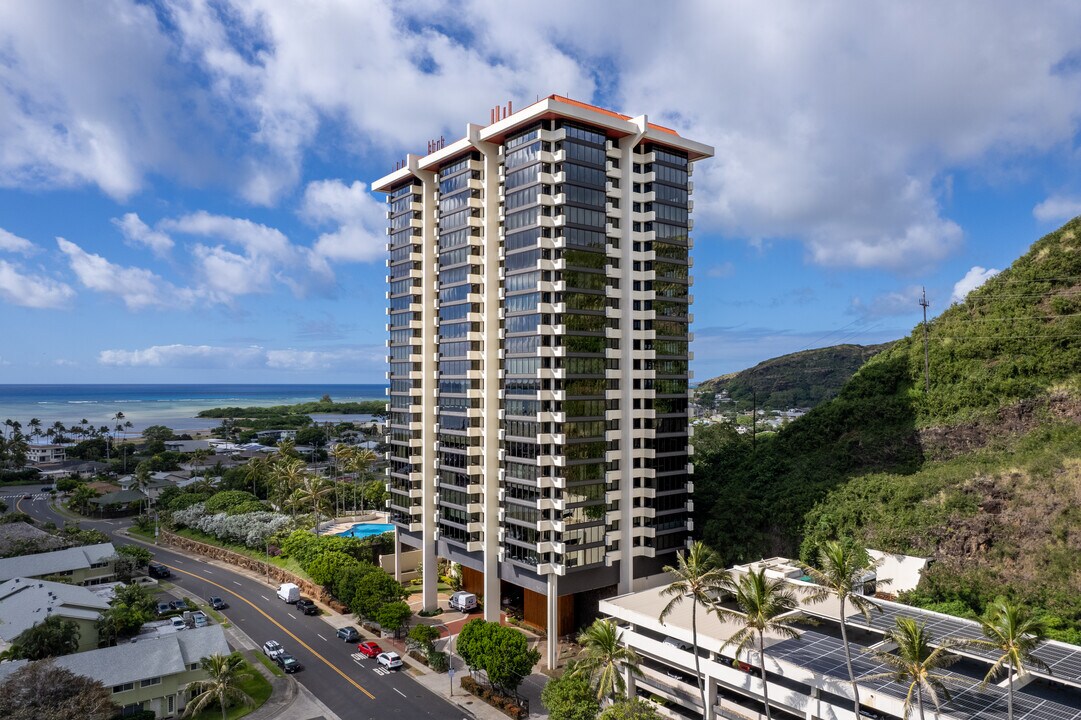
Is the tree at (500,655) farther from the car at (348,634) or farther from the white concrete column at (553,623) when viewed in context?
the car at (348,634)

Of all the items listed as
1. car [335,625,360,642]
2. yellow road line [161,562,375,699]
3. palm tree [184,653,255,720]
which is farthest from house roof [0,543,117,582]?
palm tree [184,653,255,720]

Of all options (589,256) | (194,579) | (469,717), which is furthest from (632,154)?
(194,579)

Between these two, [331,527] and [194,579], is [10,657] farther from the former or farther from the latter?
[331,527]

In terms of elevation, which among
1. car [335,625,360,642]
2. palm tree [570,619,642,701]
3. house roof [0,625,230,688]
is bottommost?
car [335,625,360,642]

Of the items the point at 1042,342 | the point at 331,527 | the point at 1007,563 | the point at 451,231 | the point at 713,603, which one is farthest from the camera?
the point at 331,527

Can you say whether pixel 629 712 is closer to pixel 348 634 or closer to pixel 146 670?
pixel 348 634

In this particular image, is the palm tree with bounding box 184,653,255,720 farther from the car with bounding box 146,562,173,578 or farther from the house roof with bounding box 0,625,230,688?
the car with bounding box 146,562,173,578

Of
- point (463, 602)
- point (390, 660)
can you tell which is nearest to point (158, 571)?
point (463, 602)
